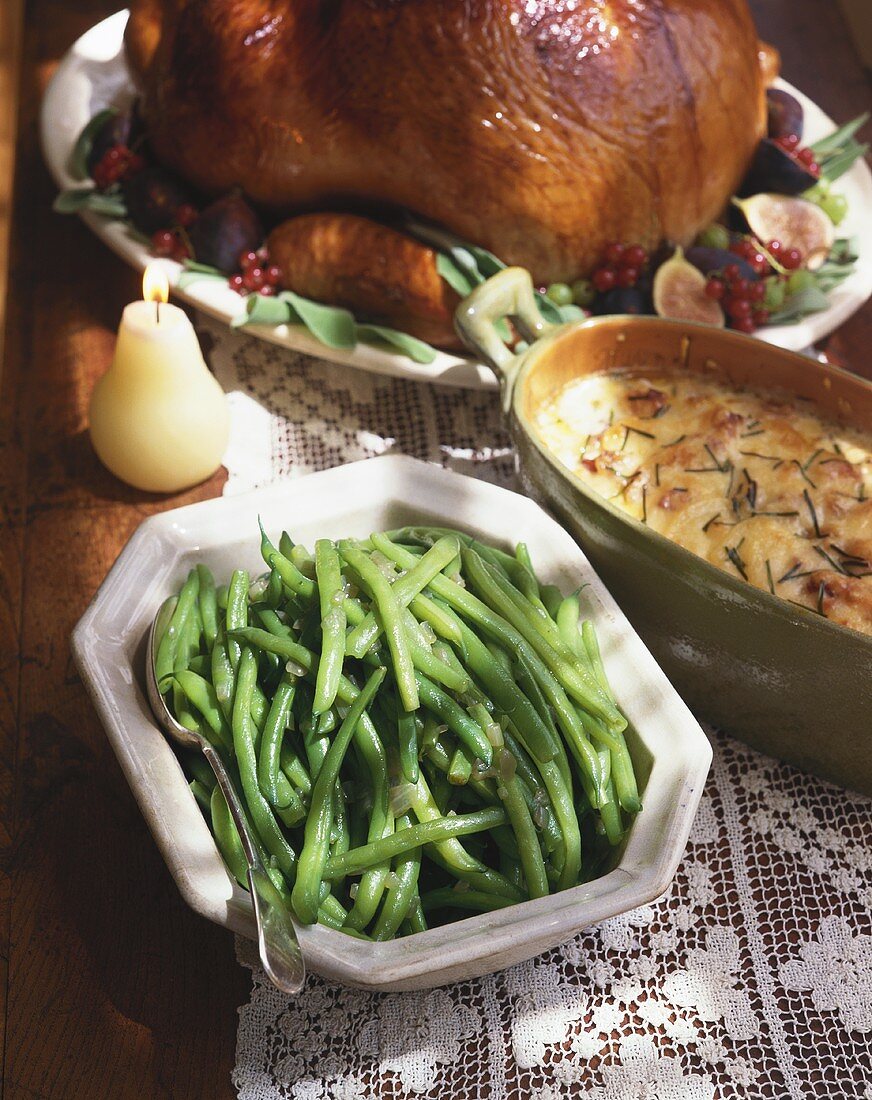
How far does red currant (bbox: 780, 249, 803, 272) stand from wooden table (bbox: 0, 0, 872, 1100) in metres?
0.22

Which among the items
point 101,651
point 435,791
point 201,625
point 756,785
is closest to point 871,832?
point 756,785

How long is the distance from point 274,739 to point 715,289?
1.26 metres

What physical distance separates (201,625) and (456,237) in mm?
985

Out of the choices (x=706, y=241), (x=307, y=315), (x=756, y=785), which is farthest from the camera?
(x=706, y=241)

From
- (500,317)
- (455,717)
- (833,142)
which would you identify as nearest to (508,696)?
(455,717)

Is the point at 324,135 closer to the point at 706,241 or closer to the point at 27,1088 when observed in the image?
the point at 706,241

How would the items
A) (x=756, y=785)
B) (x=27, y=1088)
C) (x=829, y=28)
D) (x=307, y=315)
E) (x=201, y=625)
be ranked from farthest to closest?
1. (x=829, y=28)
2. (x=307, y=315)
3. (x=756, y=785)
4. (x=201, y=625)
5. (x=27, y=1088)

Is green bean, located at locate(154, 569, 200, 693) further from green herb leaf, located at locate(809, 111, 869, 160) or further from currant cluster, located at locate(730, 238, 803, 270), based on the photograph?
green herb leaf, located at locate(809, 111, 869, 160)

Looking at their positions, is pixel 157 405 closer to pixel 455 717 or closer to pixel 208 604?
pixel 208 604

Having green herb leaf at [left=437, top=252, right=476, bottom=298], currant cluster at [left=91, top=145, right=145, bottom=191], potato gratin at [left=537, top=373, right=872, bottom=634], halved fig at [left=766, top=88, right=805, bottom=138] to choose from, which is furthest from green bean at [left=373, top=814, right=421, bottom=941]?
halved fig at [left=766, top=88, right=805, bottom=138]

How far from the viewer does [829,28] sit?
303 cm

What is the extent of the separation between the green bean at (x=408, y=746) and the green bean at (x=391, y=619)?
2 centimetres

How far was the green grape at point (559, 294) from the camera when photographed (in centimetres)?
209

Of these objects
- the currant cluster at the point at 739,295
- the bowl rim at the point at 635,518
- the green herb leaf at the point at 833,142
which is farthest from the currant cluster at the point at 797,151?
the bowl rim at the point at 635,518
